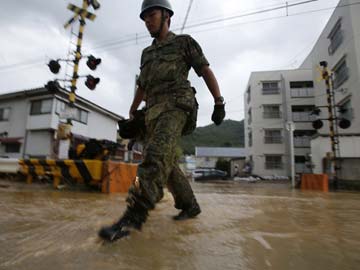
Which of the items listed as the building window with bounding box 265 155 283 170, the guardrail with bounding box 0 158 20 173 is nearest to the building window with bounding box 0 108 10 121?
the guardrail with bounding box 0 158 20 173

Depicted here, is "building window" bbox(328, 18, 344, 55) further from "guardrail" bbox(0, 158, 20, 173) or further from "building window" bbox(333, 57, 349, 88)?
"guardrail" bbox(0, 158, 20, 173)

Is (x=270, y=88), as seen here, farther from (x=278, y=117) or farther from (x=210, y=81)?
(x=210, y=81)

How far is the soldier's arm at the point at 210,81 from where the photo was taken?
1.72m

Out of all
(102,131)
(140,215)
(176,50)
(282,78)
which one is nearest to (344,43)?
(282,78)

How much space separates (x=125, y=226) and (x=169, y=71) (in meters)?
1.05

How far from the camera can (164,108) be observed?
153 cm

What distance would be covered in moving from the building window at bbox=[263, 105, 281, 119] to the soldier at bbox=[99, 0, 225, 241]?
23.0 metres

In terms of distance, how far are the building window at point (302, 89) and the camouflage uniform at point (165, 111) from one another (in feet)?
77.7

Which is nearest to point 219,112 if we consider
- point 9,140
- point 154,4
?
point 154,4

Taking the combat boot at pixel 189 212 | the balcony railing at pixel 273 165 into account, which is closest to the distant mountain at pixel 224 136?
the balcony railing at pixel 273 165

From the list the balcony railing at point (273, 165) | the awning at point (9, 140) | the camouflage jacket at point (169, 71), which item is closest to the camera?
the camouflage jacket at point (169, 71)

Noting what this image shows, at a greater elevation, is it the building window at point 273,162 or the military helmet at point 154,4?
the military helmet at point 154,4

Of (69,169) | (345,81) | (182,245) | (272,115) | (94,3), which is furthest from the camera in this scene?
(272,115)

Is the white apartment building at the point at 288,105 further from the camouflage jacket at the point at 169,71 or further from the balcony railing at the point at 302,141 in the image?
the camouflage jacket at the point at 169,71
